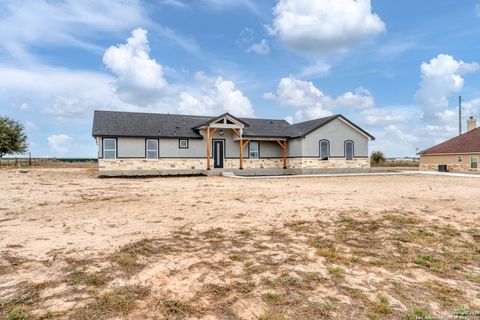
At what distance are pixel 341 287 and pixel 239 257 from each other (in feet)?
5.56

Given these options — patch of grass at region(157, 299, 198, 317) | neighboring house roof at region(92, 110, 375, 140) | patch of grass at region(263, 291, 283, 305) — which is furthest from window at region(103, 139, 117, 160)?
patch of grass at region(263, 291, 283, 305)

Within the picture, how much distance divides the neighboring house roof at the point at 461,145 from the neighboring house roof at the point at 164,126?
9.97 m

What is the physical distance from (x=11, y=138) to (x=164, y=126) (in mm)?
28020

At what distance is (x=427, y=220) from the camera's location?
802 centimetres

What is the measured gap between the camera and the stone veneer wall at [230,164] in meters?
23.1

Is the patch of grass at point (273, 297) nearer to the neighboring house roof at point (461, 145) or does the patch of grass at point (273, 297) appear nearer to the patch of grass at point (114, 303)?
the patch of grass at point (114, 303)

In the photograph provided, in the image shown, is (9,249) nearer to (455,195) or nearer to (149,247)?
(149,247)

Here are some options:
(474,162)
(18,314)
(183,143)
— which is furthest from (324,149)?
(18,314)

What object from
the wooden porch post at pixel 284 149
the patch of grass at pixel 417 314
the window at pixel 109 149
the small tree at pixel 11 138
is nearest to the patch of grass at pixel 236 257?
the patch of grass at pixel 417 314

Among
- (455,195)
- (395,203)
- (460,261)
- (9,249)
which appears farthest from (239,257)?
(455,195)

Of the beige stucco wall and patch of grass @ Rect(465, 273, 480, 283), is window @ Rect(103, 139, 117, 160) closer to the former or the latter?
patch of grass @ Rect(465, 273, 480, 283)

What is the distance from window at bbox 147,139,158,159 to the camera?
24.0 meters

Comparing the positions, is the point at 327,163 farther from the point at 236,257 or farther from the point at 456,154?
the point at 236,257

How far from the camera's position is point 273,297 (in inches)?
152
